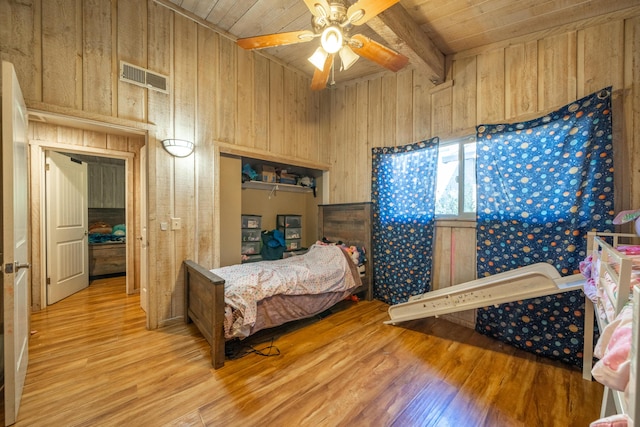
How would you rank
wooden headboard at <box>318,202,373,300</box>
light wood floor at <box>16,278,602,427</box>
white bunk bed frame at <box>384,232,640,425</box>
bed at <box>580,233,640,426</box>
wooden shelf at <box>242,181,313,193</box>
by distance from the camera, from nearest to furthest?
bed at <box>580,233,640,426</box> < white bunk bed frame at <box>384,232,640,425</box> < light wood floor at <box>16,278,602,427</box> < wooden headboard at <box>318,202,373,300</box> < wooden shelf at <box>242,181,313,193</box>

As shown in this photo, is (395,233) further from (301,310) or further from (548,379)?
(548,379)

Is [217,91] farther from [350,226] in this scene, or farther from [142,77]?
[350,226]

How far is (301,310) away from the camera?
2500 millimetres

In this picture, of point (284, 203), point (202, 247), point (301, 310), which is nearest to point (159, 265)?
point (202, 247)

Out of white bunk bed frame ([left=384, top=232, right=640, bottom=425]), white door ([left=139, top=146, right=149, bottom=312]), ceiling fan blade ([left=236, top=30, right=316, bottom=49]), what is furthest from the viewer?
white door ([left=139, top=146, right=149, bottom=312])

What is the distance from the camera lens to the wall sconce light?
2.51 meters

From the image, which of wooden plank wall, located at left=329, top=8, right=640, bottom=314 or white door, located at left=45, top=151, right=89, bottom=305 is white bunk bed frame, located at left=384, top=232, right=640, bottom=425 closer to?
wooden plank wall, located at left=329, top=8, right=640, bottom=314

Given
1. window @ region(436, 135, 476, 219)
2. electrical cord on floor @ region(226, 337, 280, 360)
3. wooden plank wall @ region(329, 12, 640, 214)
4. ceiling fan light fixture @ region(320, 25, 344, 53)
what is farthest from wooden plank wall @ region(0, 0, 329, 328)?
window @ region(436, 135, 476, 219)

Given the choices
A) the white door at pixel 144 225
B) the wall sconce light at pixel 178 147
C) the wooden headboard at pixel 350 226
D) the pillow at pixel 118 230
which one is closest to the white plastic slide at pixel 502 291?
the wooden headboard at pixel 350 226

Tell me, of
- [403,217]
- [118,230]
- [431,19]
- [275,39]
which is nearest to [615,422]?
[275,39]

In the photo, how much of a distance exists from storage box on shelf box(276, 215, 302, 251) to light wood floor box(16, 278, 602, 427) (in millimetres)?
1706

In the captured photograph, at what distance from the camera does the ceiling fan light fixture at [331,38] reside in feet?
5.33

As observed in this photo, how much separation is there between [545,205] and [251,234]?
3336 millimetres

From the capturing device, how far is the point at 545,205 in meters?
2.18
